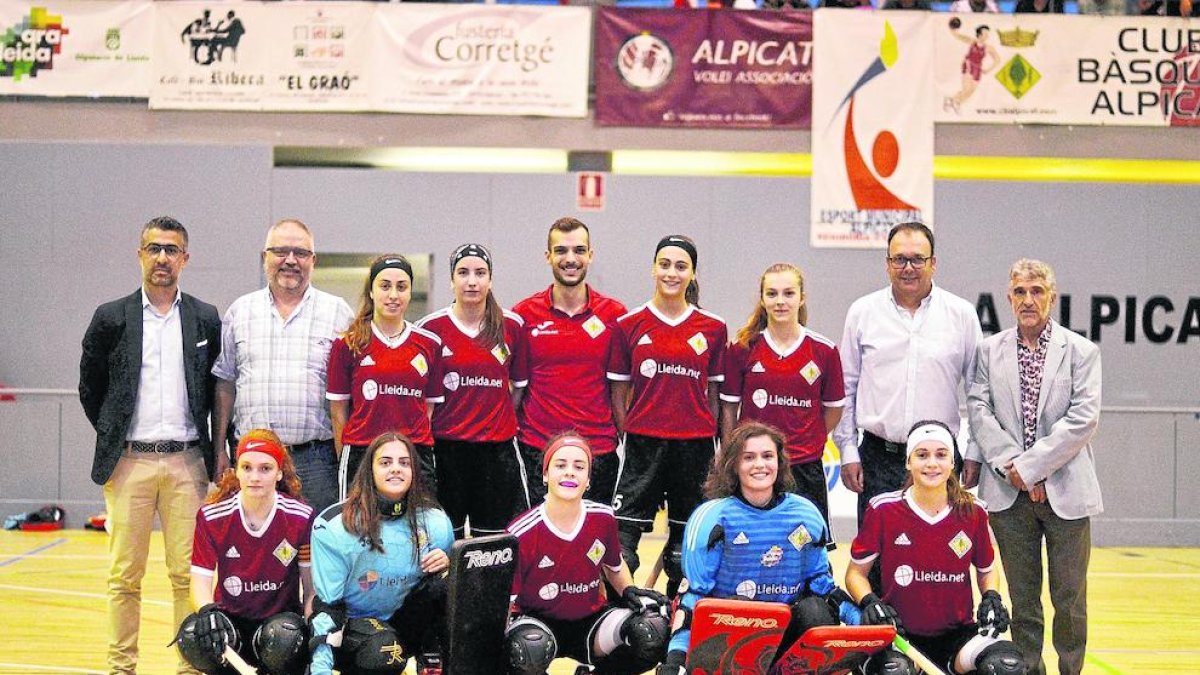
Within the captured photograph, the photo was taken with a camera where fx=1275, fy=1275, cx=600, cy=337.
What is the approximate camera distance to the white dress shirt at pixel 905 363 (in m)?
5.39

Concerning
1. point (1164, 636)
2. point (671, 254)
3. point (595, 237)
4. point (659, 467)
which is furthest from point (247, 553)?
point (595, 237)

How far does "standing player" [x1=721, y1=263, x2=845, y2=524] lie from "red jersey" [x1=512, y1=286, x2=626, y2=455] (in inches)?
22.5

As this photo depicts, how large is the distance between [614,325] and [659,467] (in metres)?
0.66

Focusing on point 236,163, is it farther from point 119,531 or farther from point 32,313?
point 119,531

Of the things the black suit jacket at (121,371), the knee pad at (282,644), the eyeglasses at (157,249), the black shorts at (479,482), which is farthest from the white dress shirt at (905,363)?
the eyeglasses at (157,249)

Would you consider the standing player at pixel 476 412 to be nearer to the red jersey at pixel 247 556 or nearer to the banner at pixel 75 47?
the red jersey at pixel 247 556

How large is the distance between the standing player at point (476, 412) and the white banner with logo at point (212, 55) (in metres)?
6.11

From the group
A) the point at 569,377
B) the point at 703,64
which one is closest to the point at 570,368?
the point at 569,377

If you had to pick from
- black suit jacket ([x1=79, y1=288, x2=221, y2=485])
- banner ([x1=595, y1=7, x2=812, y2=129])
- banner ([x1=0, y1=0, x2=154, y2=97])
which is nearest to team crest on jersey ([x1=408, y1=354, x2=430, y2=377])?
black suit jacket ([x1=79, y1=288, x2=221, y2=485])

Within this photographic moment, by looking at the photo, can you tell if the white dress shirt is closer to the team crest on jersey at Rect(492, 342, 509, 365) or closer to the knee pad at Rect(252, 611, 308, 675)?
the team crest on jersey at Rect(492, 342, 509, 365)

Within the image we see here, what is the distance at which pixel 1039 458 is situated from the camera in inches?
203

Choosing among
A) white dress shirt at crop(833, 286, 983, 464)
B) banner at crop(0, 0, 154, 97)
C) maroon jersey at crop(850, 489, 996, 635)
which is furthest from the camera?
banner at crop(0, 0, 154, 97)

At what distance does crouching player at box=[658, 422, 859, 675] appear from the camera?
478 centimetres

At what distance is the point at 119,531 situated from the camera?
5297 millimetres
